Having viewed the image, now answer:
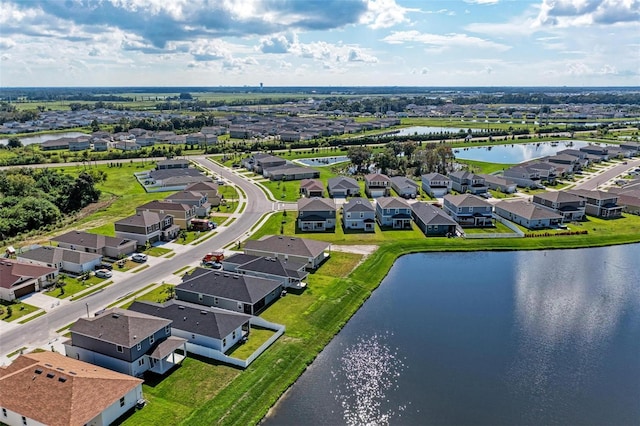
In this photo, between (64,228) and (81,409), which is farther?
(64,228)

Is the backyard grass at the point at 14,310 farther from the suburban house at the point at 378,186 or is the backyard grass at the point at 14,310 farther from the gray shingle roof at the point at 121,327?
the suburban house at the point at 378,186

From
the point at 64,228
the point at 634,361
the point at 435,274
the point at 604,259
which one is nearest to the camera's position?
the point at 634,361

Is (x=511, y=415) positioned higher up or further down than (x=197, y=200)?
further down

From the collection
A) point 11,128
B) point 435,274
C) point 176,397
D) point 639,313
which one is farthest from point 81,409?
point 11,128

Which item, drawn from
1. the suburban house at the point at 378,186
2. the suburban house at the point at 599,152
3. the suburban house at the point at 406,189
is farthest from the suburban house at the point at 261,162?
the suburban house at the point at 599,152

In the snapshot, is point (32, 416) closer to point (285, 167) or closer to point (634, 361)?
point (634, 361)

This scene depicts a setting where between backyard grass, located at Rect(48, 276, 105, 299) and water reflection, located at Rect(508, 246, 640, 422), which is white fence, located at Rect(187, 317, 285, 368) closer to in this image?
backyard grass, located at Rect(48, 276, 105, 299)
